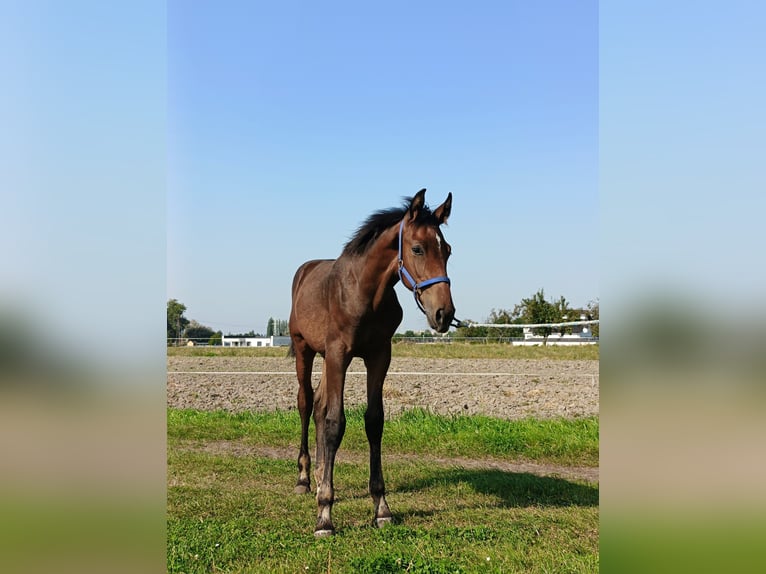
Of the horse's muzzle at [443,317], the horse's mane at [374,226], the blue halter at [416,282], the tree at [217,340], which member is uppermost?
the horse's mane at [374,226]

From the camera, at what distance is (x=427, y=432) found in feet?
36.8

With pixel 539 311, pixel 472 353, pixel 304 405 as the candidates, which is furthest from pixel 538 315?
pixel 304 405

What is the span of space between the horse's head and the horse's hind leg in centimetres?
295

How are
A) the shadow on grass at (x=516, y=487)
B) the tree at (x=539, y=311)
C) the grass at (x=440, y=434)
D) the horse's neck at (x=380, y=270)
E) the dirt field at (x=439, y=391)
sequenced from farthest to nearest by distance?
the tree at (x=539, y=311)
the dirt field at (x=439, y=391)
the grass at (x=440, y=434)
the shadow on grass at (x=516, y=487)
the horse's neck at (x=380, y=270)

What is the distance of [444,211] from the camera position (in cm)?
583

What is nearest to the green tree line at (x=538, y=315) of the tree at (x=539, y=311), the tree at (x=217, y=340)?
the tree at (x=539, y=311)

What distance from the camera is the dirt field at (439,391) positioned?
13.8m

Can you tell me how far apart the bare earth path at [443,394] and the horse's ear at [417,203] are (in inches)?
199

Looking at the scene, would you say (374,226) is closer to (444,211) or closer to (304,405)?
(444,211)

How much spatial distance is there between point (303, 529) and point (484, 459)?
15.6 feet

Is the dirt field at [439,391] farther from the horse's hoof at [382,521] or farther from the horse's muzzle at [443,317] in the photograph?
the horse's muzzle at [443,317]

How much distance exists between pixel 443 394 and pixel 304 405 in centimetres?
755

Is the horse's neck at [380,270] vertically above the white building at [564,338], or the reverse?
the horse's neck at [380,270]
